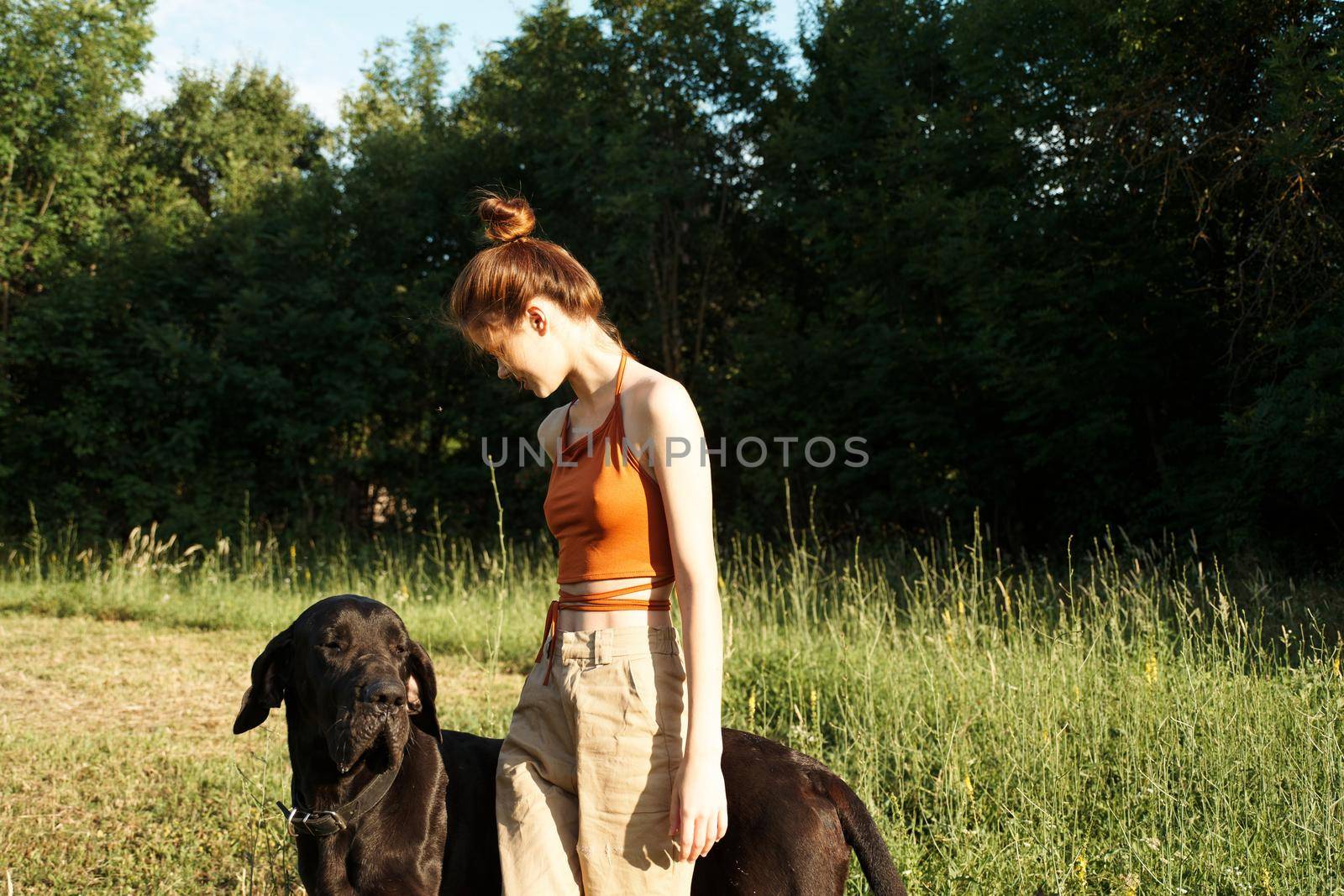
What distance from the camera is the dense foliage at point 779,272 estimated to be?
8.23 metres

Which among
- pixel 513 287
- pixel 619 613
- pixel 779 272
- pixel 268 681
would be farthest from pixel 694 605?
pixel 779 272

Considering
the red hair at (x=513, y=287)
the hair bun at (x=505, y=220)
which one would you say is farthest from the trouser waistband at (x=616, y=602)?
the hair bun at (x=505, y=220)

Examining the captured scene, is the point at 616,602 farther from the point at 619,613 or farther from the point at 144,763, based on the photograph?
the point at 144,763

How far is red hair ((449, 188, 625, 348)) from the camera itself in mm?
2188

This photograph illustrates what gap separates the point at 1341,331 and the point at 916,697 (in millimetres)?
4735

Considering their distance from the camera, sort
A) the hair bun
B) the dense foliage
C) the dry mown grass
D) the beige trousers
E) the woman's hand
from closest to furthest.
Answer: the woman's hand < the beige trousers < the hair bun < the dry mown grass < the dense foliage

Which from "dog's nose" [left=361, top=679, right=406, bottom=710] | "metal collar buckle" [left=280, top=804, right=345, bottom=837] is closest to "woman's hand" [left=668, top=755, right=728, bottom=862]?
"dog's nose" [left=361, top=679, right=406, bottom=710]

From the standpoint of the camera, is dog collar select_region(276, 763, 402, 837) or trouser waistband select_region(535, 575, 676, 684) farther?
dog collar select_region(276, 763, 402, 837)

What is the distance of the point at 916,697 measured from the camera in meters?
4.49

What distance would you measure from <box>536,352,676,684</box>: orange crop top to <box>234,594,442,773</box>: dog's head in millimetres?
637

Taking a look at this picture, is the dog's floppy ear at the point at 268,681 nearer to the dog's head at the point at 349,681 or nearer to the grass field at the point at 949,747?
the dog's head at the point at 349,681

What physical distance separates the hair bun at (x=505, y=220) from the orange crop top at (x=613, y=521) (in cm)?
49

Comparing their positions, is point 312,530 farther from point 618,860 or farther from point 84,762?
point 618,860

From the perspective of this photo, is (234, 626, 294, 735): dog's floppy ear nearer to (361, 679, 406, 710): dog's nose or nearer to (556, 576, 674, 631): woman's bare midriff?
(361, 679, 406, 710): dog's nose
